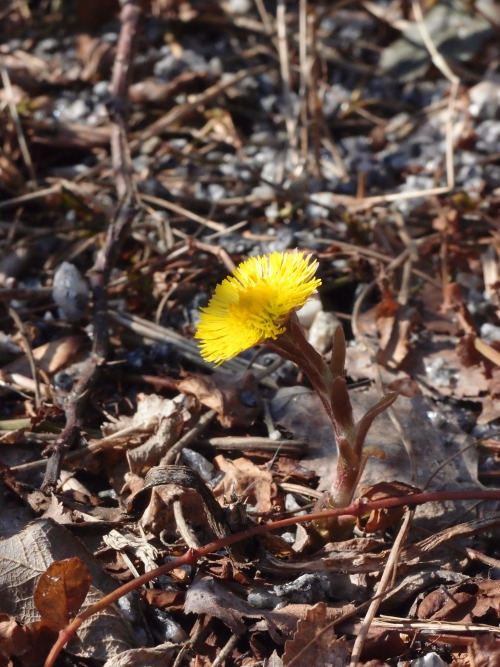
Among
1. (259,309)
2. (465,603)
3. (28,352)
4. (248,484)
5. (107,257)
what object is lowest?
(465,603)

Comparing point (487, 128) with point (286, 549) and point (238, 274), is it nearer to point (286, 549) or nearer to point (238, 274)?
point (238, 274)

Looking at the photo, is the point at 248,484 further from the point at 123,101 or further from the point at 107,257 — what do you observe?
the point at 123,101

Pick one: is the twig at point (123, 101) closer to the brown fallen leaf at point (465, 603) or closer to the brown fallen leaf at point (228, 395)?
the brown fallen leaf at point (228, 395)

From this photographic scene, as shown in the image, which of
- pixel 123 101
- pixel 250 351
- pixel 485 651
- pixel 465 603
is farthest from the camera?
pixel 123 101

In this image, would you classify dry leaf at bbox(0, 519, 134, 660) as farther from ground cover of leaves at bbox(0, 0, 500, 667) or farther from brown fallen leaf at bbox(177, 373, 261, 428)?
brown fallen leaf at bbox(177, 373, 261, 428)

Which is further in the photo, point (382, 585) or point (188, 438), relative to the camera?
point (188, 438)

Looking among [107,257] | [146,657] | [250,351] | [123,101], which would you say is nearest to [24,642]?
[146,657]

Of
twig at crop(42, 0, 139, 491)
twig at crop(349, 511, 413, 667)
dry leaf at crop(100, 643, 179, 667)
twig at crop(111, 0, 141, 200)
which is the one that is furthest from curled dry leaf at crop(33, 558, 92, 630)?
twig at crop(111, 0, 141, 200)
